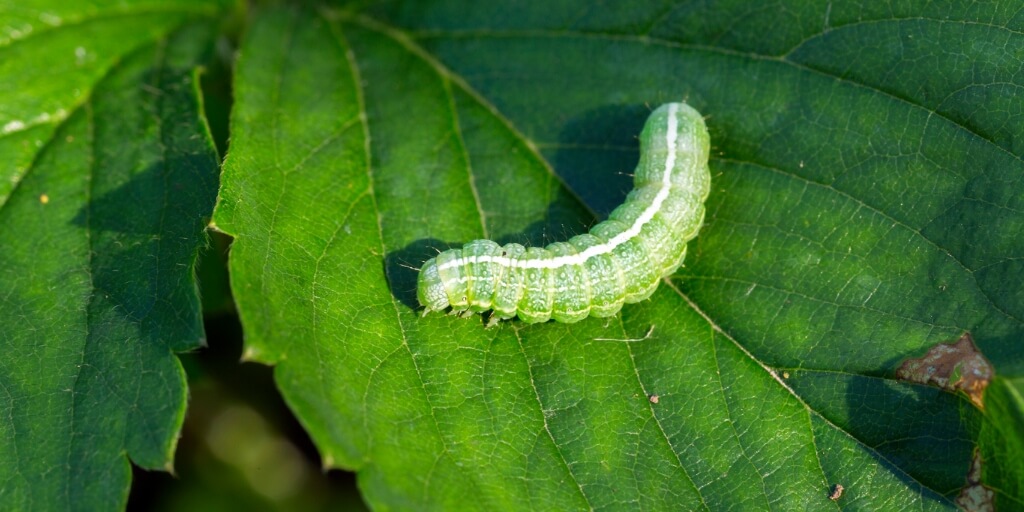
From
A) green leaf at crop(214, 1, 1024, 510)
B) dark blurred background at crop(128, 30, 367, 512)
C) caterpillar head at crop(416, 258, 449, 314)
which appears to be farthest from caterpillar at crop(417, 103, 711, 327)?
dark blurred background at crop(128, 30, 367, 512)

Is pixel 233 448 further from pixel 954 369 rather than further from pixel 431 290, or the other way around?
pixel 954 369

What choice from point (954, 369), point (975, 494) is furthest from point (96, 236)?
point (975, 494)

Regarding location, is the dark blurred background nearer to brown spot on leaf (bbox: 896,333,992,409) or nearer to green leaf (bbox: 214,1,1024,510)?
green leaf (bbox: 214,1,1024,510)

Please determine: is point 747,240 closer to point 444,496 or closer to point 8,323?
point 444,496

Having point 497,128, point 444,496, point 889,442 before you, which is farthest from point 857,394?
point 497,128

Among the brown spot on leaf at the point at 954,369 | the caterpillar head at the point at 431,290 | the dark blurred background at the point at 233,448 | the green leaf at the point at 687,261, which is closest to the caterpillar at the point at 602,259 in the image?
the caterpillar head at the point at 431,290

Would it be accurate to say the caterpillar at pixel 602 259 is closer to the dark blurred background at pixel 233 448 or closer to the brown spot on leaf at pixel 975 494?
the brown spot on leaf at pixel 975 494
